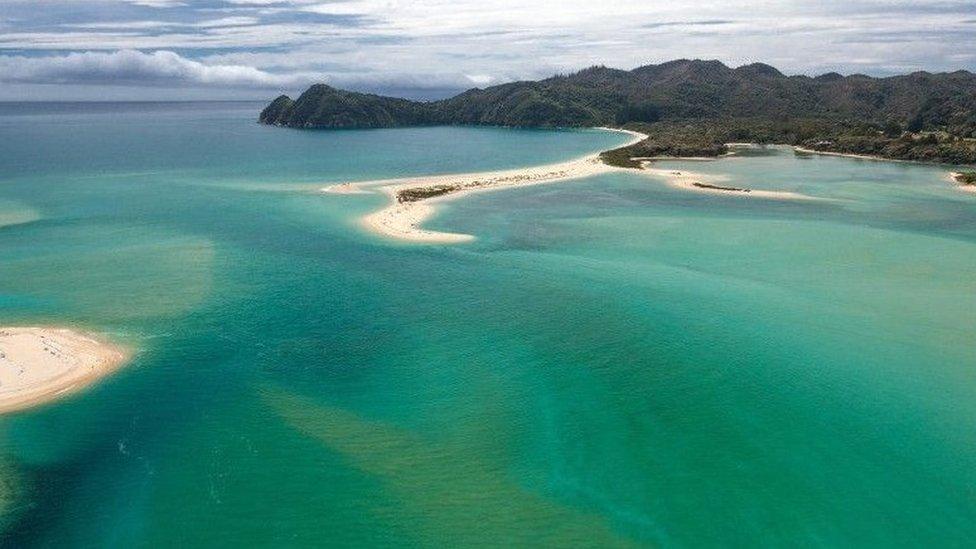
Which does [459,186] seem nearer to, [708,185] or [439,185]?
[439,185]

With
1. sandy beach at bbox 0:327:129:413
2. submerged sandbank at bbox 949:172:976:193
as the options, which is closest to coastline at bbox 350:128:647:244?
sandy beach at bbox 0:327:129:413

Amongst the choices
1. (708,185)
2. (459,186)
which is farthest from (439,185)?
(708,185)

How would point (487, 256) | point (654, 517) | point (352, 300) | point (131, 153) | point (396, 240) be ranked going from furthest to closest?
point (131, 153)
point (396, 240)
point (487, 256)
point (352, 300)
point (654, 517)

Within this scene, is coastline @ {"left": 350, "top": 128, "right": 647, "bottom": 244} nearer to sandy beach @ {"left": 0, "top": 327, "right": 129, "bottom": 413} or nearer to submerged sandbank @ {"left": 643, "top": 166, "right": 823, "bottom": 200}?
submerged sandbank @ {"left": 643, "top": 166, "right": 823, "bottom": 200}

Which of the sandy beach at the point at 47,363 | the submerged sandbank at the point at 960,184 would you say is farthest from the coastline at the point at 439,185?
the submerged sandbank at the point at 960,184

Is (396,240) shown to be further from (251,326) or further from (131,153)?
(131,153)

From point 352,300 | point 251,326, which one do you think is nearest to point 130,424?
point 251,326

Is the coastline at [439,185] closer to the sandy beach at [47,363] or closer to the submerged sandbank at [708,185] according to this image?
the submerged sandbank at [708,185]
